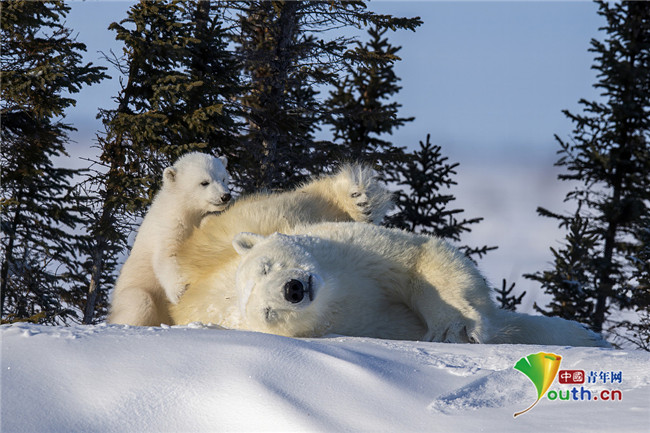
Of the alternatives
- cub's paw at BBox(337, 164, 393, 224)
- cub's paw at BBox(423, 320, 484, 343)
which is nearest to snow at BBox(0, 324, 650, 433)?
cub's paw at BBox(423, 320, 484, 343)

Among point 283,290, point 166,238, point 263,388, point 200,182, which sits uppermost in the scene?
point 200,182

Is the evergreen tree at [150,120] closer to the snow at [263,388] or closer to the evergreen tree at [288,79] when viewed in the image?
the evergreen tree at [288,79]

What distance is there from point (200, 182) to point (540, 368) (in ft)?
12.3

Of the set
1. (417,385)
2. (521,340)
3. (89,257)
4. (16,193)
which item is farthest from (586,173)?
(417,385)

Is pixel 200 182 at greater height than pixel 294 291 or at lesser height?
greater

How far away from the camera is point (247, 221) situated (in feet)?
15.8

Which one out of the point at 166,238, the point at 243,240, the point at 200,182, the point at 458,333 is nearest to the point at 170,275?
the point at 166,238

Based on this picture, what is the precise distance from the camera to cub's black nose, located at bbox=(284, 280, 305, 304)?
11.8 ft

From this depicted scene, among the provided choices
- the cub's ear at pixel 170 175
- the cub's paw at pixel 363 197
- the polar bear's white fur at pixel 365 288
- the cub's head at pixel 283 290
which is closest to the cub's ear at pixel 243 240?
the polar bear's white fur at pixel 365 288

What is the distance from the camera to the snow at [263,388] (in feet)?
7.16

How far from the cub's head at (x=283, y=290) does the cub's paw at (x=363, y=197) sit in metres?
1.45

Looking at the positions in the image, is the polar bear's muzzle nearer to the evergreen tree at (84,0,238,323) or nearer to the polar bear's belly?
the polar bear's belly

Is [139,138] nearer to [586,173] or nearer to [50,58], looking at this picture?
[50,58]

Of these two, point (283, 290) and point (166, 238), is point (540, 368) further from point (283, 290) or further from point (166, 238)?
point (166, 238)
